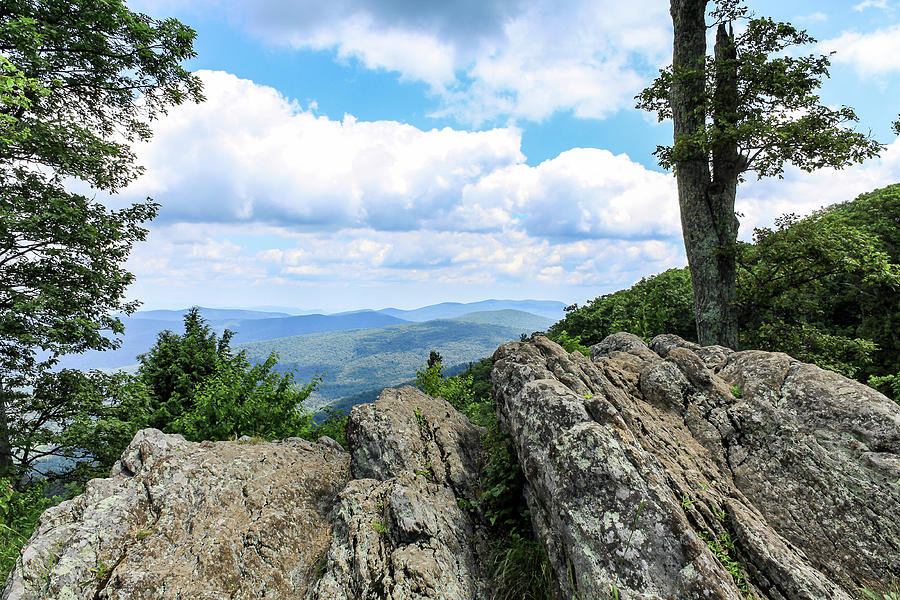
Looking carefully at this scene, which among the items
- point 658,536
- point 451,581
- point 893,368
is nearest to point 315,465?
point 451,581

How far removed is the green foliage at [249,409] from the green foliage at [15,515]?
11.0ft

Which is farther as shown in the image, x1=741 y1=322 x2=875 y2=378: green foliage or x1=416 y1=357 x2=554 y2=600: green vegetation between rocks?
x1=741 y1=322 x2=875 y2=378: green foliage

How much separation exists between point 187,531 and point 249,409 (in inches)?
214

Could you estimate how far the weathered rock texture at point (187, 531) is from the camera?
16.5 feet

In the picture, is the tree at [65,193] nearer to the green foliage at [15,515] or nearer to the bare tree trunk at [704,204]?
the green foliage at [15,515]

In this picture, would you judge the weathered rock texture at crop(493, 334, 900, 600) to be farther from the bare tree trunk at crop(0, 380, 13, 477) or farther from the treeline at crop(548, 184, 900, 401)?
the bare tree trunk at crop(0, 380, 13, 477)

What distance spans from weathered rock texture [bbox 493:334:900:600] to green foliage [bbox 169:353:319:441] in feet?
24.9

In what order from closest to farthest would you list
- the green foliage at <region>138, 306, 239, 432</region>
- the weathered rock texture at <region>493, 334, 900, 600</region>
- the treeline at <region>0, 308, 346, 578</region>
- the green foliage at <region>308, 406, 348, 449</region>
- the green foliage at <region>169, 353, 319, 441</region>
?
the weathered rock texture at <region>493, 334, 900, 600</region>, the green foliage at <region>169, 353, 319, 441</region>, the treeline at <region>0, 308, 346, 578</region>, the green foliage at <region>308, 406, 348, 449</region>, the green foliage at <region>138, 306, 239, 432</region>

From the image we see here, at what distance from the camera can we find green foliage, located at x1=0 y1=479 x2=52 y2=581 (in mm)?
6888

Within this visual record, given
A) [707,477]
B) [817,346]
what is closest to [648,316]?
[817,346]

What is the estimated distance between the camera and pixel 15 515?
1021cm

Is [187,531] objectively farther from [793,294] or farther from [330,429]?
[793,294]

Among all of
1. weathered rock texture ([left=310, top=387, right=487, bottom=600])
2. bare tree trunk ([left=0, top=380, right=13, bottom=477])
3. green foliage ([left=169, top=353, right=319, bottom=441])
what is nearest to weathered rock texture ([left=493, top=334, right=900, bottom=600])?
weathered rock texture ([left=310, top=387, right=487, bottom=600])

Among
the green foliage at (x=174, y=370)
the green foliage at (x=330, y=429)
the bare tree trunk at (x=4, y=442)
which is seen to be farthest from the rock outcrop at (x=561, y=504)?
the green foliage at (x=174, y=370)
